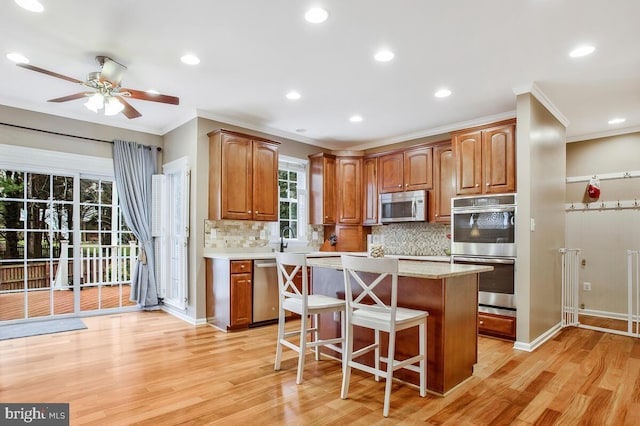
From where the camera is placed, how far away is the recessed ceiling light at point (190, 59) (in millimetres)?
3199

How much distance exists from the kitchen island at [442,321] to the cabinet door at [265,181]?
2.12 m

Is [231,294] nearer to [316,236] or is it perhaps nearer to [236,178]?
[236,178]

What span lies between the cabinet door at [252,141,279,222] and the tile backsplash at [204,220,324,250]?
0.32 meters

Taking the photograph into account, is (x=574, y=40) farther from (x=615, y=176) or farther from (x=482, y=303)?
(x=615, y=176)

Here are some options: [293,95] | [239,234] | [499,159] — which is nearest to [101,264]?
[239,234]

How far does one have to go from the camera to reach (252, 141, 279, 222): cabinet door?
197 inches

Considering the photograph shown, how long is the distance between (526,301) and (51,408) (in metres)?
4.07

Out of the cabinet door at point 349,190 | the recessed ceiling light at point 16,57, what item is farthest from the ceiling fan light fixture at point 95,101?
the cabinet door at point 349,190

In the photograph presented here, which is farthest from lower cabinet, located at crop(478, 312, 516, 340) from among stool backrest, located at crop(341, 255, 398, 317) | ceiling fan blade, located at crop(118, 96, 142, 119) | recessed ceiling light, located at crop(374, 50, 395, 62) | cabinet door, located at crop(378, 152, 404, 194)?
ceiling fan blade, located at crop(118, 96, 142, 119)

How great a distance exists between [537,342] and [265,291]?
306 centimetres

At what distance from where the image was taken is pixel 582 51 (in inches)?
119

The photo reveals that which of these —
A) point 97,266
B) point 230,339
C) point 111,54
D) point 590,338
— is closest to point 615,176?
point 590,338

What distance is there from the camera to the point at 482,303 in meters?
4.17

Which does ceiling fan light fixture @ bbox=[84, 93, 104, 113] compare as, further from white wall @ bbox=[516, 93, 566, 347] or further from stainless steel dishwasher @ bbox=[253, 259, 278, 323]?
white wall @ bbox=[516, 93, 566, 347]
